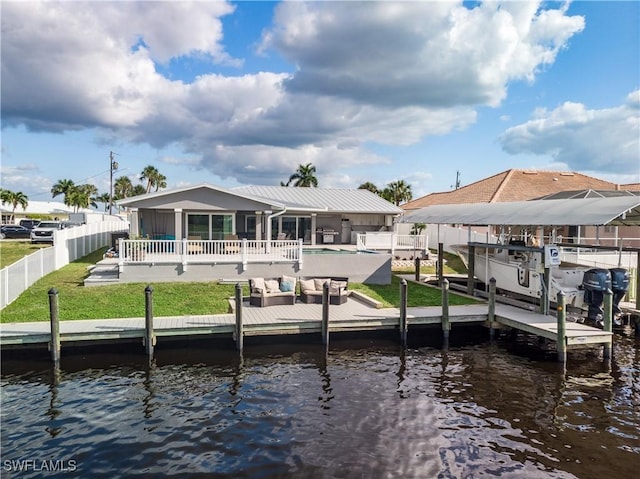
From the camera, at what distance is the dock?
1219cm

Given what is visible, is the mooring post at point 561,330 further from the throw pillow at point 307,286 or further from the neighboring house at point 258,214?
the neighboring house at point 258,214

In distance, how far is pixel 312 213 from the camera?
29.3 metres

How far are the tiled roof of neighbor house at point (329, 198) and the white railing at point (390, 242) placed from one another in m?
3.84

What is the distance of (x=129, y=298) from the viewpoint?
16000 mm

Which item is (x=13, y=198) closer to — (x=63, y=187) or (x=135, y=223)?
(x=63, y=187)

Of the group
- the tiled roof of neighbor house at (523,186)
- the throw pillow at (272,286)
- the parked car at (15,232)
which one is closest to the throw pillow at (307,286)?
the throw pillow at (272,286)

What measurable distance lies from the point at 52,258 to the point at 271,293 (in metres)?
11.3

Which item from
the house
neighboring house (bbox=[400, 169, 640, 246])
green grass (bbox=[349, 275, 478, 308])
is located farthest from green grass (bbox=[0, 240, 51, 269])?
neighboring house (bbox=[400, 169, 640, 246])

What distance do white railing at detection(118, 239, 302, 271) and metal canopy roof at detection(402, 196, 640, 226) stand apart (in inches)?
303

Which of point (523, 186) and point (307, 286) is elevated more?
point (523, 186)

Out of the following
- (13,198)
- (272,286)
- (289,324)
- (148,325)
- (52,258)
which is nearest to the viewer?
(148,325)

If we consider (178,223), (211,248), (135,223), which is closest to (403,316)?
(211,248)

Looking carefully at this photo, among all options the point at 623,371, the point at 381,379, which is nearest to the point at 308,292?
the point at 381,379

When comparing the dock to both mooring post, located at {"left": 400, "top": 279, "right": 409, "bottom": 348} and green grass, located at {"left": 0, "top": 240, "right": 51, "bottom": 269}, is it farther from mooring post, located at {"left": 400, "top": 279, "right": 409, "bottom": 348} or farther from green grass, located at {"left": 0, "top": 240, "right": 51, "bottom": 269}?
green grass, located at {"left": 0, "top": 240, "right": 51, "bottom": 269}
